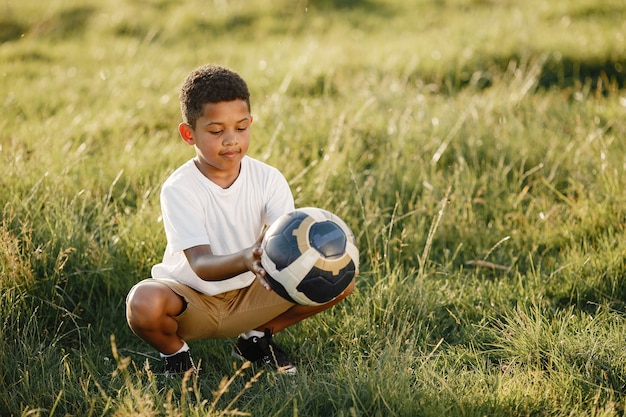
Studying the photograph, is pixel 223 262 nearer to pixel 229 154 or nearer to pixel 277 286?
pixel 277 286

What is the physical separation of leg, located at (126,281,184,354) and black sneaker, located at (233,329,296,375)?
0.42m

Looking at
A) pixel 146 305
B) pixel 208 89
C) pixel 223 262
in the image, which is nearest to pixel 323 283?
pixel 223 262

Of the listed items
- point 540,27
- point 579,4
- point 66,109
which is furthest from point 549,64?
point 66,109

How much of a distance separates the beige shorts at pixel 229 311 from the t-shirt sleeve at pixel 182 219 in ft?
0.89

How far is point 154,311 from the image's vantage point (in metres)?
3.34

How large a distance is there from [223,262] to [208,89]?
2.69 ft

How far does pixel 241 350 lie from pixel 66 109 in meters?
3.84

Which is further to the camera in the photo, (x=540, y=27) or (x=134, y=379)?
(x=540, y=27)

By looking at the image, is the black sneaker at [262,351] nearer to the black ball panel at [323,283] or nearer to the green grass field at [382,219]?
the green grass field at [382,219]

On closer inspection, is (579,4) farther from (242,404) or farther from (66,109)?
(242,404)

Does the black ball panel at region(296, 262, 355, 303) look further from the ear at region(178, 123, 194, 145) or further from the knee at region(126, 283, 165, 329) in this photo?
the ear at region(178, 123, 194, 145)

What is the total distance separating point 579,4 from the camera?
372 inches

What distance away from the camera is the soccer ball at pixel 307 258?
9.95 ft

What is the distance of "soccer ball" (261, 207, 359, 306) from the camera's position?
3033 mm
